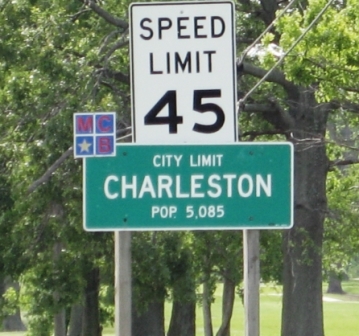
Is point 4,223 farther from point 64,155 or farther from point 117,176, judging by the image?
point 117,176

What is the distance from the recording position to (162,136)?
5.70 metres

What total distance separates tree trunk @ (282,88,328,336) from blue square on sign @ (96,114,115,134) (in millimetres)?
13584

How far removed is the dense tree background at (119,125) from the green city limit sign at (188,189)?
664 cm

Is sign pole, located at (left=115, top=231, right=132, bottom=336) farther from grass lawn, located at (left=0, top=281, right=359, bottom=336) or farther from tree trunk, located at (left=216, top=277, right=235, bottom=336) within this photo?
grass lawn, located at (left=0, top=281, right=359, bottom=336)

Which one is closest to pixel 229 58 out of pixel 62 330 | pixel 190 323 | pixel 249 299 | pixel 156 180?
pixel 156 180

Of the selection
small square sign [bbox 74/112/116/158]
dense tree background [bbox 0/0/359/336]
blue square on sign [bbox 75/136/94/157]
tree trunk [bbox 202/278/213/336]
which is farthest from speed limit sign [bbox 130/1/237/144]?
tree trunk [bbox 202/278/213/336]

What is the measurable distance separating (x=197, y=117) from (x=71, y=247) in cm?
1382

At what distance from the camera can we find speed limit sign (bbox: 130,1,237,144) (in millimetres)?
5688

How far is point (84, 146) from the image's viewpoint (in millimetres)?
6254

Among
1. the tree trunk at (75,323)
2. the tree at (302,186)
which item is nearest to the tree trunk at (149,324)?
the tree trunk at (75,323)

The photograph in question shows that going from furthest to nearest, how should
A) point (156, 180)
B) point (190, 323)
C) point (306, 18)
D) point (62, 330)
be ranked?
point (190, 323) < point (62, 330) < point (306, 18) < point (156, 180)

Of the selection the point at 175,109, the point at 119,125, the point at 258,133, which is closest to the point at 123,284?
the point at 175,109

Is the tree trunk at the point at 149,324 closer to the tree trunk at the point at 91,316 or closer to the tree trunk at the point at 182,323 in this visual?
the tree trunk at the point at 91,316

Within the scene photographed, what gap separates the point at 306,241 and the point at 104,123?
14.1 meters
